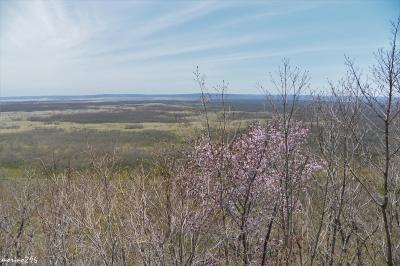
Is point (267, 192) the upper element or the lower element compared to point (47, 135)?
upper

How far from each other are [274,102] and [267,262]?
13.4 ft

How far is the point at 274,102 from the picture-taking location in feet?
34.1

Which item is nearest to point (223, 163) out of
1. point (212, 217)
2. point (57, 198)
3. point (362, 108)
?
point (212, 217)

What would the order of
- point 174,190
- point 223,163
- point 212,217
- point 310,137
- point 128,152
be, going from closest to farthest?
point 174,190, point 212,217, point 223,163, point 310,137, point 128,152

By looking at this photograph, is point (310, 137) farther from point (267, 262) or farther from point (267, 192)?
point (267, 262)

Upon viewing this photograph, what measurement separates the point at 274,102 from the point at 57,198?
6.25 m

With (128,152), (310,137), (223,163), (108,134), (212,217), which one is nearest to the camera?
(212,217)

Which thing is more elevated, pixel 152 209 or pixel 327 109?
pixel 327 109

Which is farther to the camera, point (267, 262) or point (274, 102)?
point (267, 262)

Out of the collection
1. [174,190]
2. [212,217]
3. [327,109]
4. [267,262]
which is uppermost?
[327,109]

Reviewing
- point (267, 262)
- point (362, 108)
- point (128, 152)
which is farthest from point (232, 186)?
point (128, 152)

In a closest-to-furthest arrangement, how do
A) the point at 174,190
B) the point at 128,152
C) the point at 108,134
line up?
1. the point at 174,190
2. the point at 128,152
3. the point at 108,134

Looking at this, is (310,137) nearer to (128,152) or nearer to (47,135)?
(128,152)

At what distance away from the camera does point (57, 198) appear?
38.7ft
